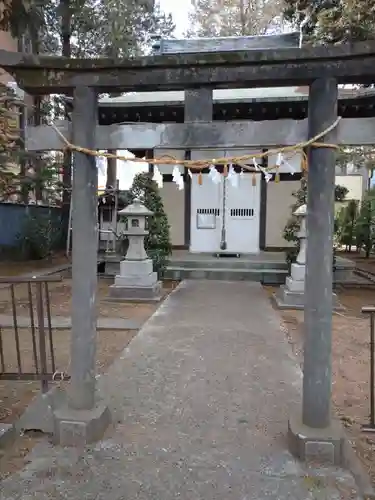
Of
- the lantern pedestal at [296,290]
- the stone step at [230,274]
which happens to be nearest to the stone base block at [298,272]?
the lantern pedestal at [296,290]

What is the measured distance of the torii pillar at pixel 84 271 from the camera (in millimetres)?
3098

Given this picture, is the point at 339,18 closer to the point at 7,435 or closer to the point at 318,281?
the point at 318,281

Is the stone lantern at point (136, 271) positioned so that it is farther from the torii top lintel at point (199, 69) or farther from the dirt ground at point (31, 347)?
the torii top lintel at point (199, 69)

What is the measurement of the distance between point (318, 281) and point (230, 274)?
24.0 feet

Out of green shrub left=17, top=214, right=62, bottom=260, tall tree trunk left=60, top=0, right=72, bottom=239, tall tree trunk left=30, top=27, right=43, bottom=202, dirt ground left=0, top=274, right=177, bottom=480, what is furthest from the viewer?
tall tree trunk left=60, top=0, right=72, bottom=239

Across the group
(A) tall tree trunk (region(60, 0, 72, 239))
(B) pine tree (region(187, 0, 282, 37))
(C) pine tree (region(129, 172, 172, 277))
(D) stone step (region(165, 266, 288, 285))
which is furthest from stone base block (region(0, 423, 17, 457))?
(B) pine tree (region(187, 0, 282, 37))

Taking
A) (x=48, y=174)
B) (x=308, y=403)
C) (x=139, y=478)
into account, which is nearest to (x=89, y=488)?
(x=139, y=478)

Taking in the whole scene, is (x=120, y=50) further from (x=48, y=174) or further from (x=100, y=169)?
(x=100, y=169)

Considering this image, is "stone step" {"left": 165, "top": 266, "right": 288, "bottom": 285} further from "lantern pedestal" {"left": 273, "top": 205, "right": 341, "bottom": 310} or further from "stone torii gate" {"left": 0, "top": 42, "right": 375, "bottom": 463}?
"stone torii gate" {"left": 0, "top": 42, "right": 375, "bottom": 463}

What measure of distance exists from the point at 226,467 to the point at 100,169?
7.63 ft

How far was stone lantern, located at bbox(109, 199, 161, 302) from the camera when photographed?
27.7 feet

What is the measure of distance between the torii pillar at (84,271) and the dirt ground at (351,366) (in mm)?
1920

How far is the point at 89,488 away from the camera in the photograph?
251cm

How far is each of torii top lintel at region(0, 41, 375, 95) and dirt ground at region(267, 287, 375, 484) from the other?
2592 mm
